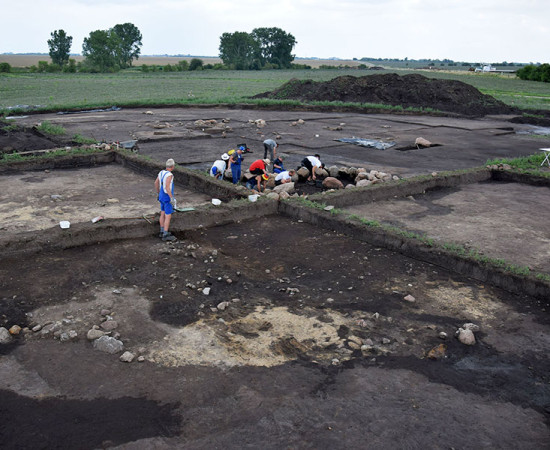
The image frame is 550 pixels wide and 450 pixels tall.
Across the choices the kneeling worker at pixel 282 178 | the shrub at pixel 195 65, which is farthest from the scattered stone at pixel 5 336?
the shrub at pixel 195 65

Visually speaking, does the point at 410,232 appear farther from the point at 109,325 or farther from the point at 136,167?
the point at 136,167

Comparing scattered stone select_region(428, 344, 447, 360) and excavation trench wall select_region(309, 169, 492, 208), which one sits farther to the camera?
excavation trench wall select_region(309, 169, 492, 208)

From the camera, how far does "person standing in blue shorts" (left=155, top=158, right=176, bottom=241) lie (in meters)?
8.45

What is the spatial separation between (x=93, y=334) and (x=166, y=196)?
327 cm

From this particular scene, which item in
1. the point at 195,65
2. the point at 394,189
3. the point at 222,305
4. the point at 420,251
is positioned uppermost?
the point at 195,65

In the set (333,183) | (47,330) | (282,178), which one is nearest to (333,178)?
(333,183)

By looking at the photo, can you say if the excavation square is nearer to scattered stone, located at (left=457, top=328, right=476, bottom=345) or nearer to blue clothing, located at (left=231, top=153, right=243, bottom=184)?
scattered stone, located at (left=457, top=328, right=476, bottom=345)

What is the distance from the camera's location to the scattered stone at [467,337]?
579 cm

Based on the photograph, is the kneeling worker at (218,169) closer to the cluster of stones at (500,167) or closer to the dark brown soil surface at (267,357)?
the dark brown soil surface at (267,357)

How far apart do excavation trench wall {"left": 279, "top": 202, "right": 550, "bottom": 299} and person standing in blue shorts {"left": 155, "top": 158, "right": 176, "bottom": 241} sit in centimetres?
246

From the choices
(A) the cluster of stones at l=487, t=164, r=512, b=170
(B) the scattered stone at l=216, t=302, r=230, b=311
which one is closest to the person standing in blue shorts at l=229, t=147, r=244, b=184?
(B) the scattered stone at l=216, t=302, r=230, b=311

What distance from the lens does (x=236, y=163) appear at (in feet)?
39.1

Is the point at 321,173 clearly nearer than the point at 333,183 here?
No

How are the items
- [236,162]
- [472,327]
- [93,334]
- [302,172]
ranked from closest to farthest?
[93,334] < [472,327] < [236,162] < [302,172]
